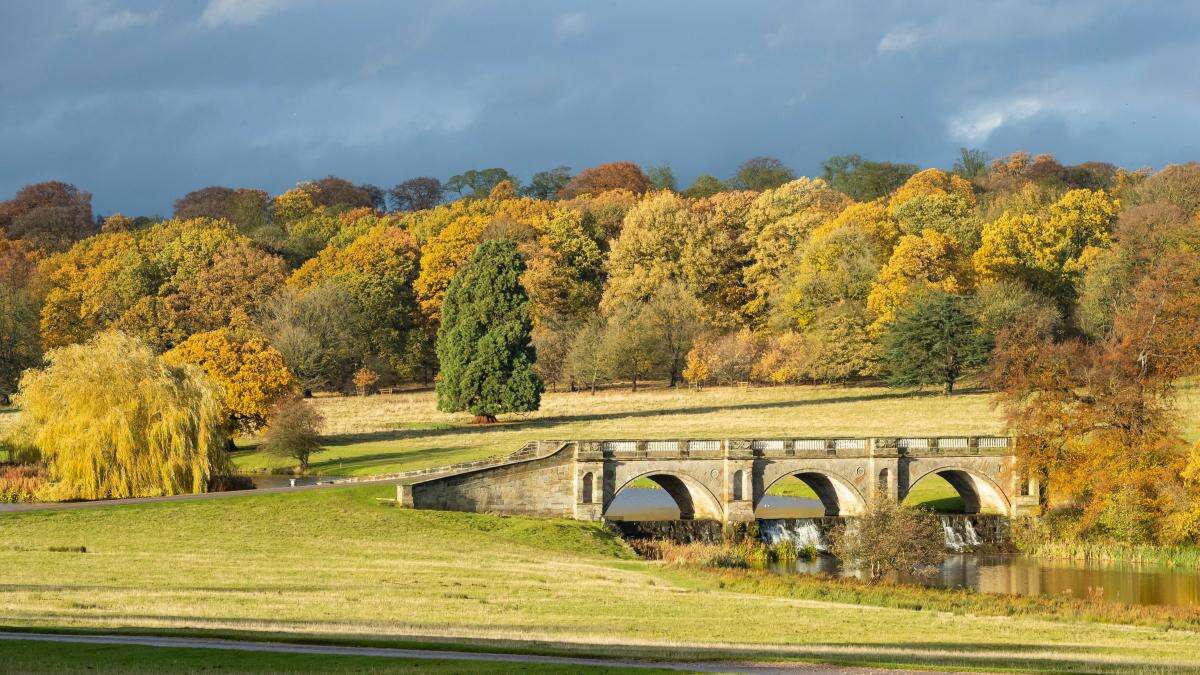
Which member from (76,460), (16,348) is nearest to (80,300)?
(16,348)

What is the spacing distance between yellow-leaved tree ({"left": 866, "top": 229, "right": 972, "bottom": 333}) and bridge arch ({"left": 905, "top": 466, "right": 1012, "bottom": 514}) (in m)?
36.2

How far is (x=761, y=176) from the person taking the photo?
18862 cm

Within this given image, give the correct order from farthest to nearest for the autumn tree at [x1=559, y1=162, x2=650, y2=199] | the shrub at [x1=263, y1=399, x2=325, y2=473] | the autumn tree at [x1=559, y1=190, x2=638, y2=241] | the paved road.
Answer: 1. the autumn tree at [x1=559, y1=162, x2=650, y2=199]
2. the autumn tree at [x1=559, y1=190, x2=638, y2=241]
3. the shrub at [x1=263, y1=399, x2=325, y2=473]
4. the paved road

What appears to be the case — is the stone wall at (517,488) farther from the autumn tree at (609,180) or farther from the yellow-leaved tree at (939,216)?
the autumn tree at (609,180)

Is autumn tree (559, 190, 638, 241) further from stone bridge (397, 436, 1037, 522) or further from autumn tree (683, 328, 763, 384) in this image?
stone bridge (397, 436, 1037, 522)

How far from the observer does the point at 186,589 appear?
37.9 meters

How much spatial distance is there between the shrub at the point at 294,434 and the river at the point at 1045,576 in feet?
67.5

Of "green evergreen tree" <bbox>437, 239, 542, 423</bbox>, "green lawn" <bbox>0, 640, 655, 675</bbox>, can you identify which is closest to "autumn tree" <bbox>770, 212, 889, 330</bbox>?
"green evergreen tree" <bbox>437, 239, 542, 423</bbox>

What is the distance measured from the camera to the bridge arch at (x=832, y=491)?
2581 inches

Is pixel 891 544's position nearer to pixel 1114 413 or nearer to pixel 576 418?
pixel 1114 413

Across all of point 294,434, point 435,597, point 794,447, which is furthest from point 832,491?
point 435,597

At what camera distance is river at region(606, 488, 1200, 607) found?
168 feet

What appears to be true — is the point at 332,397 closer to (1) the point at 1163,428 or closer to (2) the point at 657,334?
(2) the point at 657,334

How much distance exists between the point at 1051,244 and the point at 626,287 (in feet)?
121
